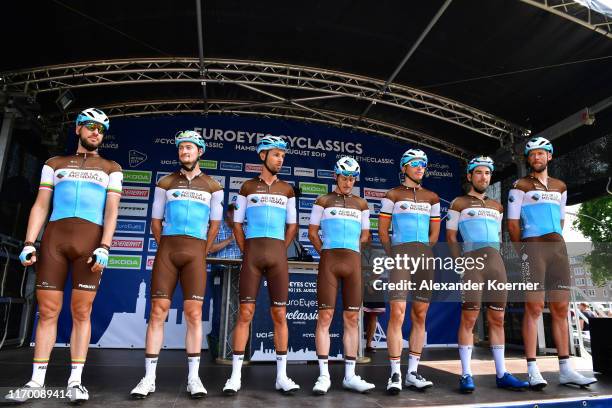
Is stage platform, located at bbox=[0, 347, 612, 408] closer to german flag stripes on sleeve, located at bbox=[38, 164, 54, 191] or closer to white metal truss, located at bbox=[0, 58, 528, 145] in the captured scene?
german flag stripes on sleeve, located at bbox=[38, 164, 54, 191]

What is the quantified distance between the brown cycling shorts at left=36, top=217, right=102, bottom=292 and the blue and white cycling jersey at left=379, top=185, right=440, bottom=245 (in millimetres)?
2525

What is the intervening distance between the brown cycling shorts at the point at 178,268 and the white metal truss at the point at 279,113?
488 centimetres

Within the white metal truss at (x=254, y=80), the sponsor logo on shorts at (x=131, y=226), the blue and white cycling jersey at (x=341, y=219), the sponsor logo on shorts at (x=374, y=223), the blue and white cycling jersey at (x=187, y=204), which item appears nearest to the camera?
the blue and white cycling jersey at (x=187, y=204)

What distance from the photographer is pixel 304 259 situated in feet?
18.8

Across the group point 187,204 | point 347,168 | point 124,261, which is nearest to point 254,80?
point 124,261

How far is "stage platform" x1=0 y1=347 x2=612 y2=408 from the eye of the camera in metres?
3.04

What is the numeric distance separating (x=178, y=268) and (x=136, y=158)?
17.4 ft

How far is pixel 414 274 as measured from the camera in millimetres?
3773

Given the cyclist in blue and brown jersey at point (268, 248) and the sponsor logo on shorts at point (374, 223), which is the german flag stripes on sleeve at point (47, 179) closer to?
the cyclist in blue and brown jersey at point (268, 248)

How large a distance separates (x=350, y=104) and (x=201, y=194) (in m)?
5.33

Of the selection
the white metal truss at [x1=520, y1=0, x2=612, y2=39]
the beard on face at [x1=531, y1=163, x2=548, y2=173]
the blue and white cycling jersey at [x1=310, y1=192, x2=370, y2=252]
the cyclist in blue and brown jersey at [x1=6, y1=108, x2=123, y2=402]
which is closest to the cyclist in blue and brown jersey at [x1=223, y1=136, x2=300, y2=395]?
the blue and white cycling jersey at [x1=310, y1=192, x2=370, y2=252]

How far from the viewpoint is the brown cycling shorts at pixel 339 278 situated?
12.1 feet

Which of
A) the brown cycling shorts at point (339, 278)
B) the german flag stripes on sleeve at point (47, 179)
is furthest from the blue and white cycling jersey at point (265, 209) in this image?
the german flag stripes on sleeve at point (47, 179)

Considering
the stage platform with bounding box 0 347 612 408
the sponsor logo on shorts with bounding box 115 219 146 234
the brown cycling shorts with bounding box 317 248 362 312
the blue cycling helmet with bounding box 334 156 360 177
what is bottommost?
the stage platform with bounding box 0 347 612 408
